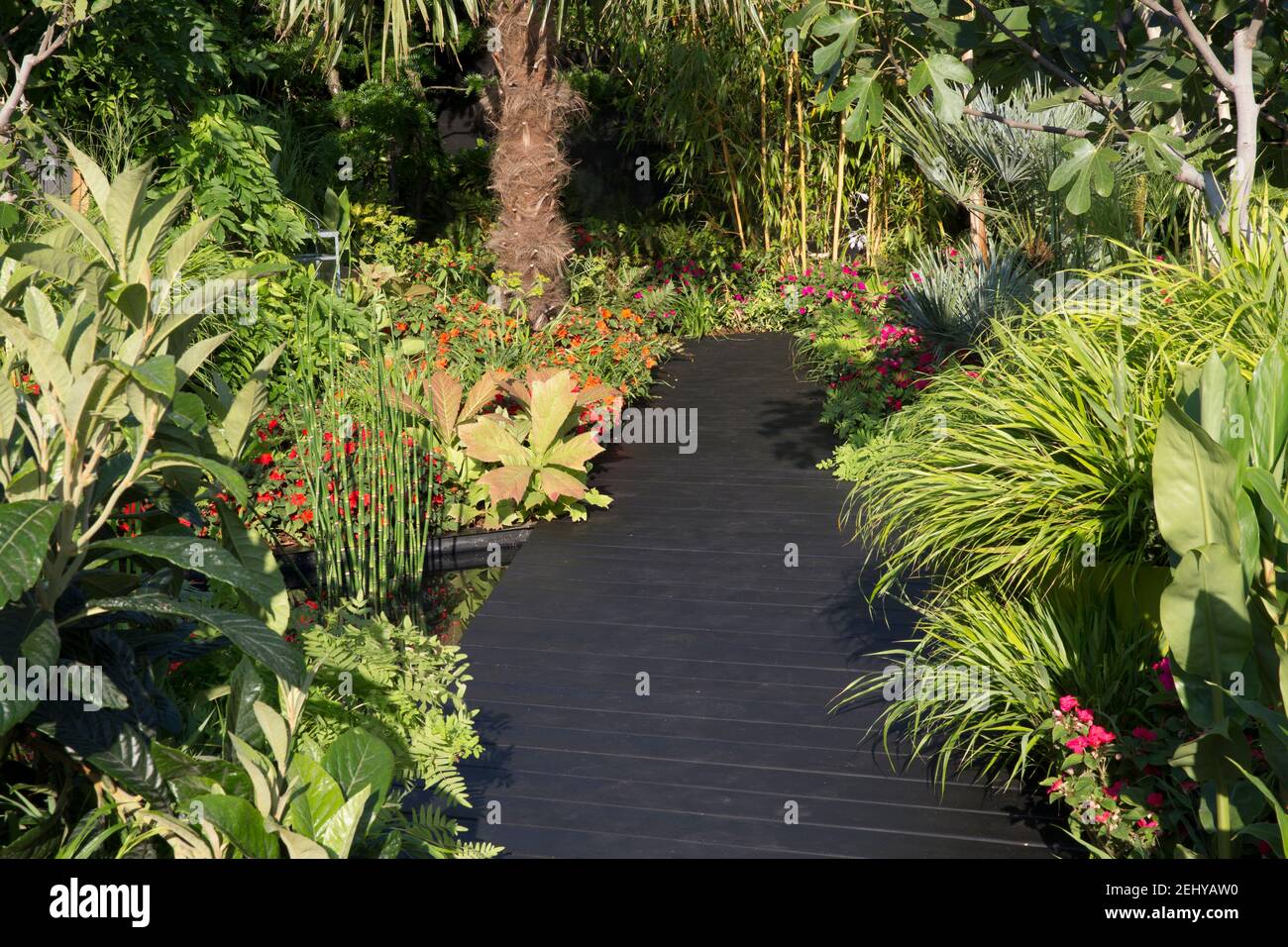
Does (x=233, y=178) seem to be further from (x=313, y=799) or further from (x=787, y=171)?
(x=313, y=799)

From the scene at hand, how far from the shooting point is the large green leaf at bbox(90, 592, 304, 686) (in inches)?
85.3

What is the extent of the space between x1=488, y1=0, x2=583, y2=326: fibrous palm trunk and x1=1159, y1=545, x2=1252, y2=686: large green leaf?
5924 millimetres

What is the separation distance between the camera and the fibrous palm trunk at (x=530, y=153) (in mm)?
7766

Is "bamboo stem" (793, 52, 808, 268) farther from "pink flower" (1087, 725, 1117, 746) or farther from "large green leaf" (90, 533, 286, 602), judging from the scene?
"large green leaf" (90, 533, 286, 602)

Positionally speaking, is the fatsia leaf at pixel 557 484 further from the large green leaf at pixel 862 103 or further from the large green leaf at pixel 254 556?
the large green leaf at pixel 254 556

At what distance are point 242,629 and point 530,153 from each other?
6.34m

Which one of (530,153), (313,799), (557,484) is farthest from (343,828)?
(530,153)

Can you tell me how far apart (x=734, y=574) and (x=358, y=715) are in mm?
2607

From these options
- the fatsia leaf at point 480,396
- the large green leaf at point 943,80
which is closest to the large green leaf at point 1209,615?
the large green leaf at point 943,80

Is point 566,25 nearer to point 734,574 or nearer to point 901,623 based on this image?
point 734,574

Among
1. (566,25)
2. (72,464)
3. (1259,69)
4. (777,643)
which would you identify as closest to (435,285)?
(566,25)

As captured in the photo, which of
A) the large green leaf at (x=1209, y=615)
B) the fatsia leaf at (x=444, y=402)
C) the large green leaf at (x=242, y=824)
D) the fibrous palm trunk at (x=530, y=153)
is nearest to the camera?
the large green leaf at (x=242, y=824)

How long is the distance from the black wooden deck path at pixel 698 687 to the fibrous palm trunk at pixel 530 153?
6.47 ft

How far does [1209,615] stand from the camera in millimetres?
2723
